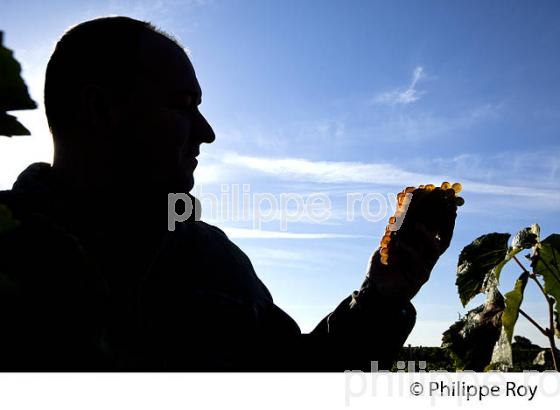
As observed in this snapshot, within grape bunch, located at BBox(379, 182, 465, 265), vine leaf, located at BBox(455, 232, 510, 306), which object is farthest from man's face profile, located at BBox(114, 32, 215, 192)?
vine leaf, located at BBox(455, 232, 510, 306)

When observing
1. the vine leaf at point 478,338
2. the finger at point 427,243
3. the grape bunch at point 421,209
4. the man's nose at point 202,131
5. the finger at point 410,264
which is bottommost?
the vine leaf at point 478,338

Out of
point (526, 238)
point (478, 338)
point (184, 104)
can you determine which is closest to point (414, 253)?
point (184, 104)

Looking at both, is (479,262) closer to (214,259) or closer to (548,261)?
(548,261)

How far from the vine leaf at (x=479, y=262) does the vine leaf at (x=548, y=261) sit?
36 centimetres

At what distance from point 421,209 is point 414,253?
195 mm

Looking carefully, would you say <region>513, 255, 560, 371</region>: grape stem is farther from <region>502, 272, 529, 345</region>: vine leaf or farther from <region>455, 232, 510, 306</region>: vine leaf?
<region>455, 232, 510, 306</region>: vine leaf

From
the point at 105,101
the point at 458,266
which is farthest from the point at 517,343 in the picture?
the point at 105,101

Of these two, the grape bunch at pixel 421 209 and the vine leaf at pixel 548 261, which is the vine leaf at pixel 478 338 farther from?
the grape bunch at pixel 421 209

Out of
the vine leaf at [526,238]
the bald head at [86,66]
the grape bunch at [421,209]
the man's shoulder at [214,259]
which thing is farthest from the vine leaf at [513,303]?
the bald head at [86,66]

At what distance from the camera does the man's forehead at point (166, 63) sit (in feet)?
5.96

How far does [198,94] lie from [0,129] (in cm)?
140

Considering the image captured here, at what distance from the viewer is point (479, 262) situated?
3654 mm

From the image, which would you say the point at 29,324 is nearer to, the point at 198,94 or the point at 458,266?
the point at 198,94

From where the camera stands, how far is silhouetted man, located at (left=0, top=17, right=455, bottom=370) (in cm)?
143
